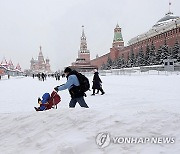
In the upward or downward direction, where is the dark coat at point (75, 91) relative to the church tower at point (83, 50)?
downward

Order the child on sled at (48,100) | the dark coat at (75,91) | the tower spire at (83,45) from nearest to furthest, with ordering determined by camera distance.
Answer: the dark coat at (75,91)
the child on sled at (48,100)
the tower spire at (83,45)

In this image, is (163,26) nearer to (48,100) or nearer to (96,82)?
(96,82)

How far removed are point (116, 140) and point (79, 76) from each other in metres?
2.30

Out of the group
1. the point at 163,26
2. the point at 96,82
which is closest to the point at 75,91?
the point at 96,82

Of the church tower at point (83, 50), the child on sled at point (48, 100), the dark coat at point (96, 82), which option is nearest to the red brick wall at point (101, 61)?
the church tower at point (83, 50)

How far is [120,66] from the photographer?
194 ft

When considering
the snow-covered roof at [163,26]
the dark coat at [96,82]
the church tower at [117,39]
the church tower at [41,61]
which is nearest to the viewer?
the dark coat at [96,82]

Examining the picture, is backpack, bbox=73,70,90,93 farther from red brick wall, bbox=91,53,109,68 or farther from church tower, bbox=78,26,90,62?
church tower, bbox=78,26,90,62

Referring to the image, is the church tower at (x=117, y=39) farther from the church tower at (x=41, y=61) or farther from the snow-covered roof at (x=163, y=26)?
the church tower at (x=41, y=61)

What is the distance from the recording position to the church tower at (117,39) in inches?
3652

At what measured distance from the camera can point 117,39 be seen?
309 feet

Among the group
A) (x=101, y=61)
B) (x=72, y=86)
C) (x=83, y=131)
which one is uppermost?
(x=101, y=61)

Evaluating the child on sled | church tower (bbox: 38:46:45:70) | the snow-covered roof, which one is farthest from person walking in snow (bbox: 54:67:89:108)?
church tower (bbox: 38:46:45:70)

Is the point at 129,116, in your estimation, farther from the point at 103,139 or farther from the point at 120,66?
the point at 120,66
